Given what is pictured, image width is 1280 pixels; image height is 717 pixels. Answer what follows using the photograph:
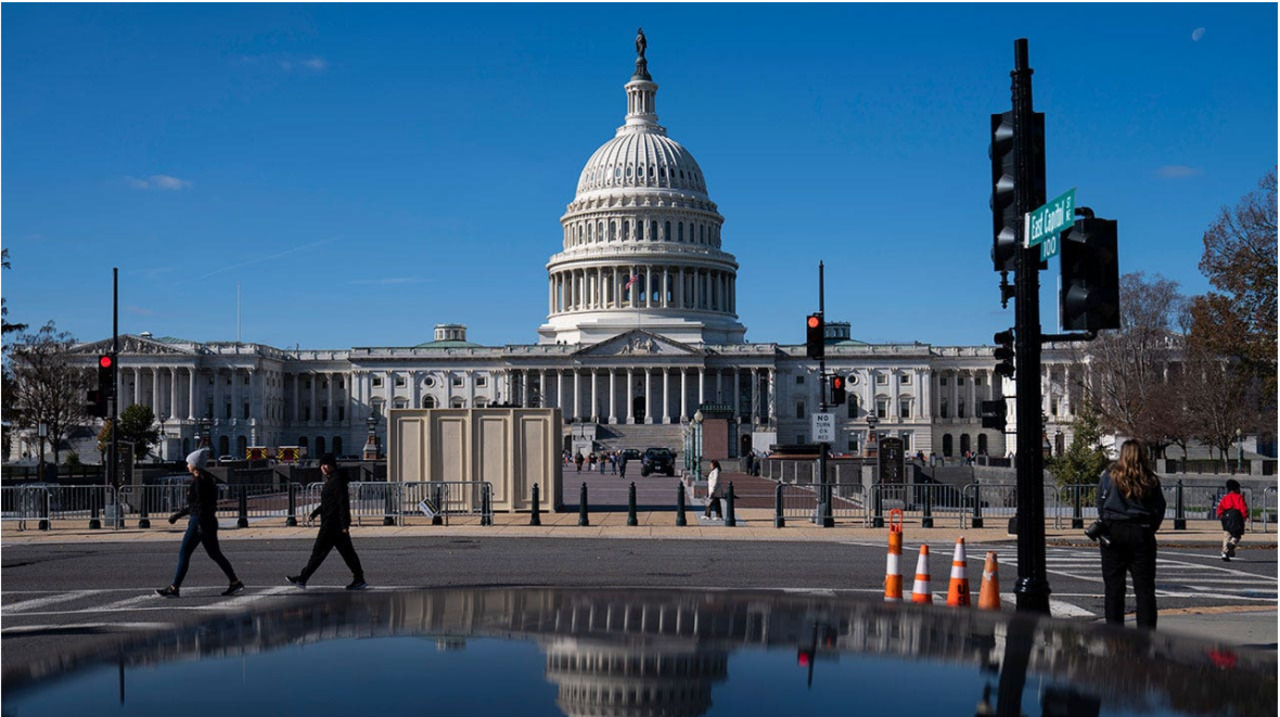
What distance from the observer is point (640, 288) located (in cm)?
15562

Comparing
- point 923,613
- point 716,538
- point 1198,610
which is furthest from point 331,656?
point 716,538

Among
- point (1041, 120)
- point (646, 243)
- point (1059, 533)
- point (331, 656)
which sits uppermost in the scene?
point (646, 243)

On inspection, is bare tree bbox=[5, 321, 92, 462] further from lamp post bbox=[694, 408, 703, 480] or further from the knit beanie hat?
the knit beanie hat

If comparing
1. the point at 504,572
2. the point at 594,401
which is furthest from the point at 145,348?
the point at 504,572

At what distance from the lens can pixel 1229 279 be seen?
50781 mm

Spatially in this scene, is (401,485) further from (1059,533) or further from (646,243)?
(646,243)

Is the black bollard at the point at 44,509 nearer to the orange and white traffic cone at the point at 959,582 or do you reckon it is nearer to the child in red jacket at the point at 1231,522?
the orange and white traffic cone at the point at 959,582

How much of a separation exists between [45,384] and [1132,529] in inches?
3282

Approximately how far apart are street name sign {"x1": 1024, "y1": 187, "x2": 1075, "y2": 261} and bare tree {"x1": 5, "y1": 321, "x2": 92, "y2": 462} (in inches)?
2907

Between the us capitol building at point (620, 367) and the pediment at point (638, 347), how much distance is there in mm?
156

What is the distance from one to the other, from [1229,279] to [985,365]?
344 ft

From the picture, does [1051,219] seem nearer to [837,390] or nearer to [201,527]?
[201,527]

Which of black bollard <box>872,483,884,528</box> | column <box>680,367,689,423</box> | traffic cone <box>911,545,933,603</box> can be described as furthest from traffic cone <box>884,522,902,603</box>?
column <box>680,367,689,423</box>

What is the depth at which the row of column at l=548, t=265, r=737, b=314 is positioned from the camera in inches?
6083
